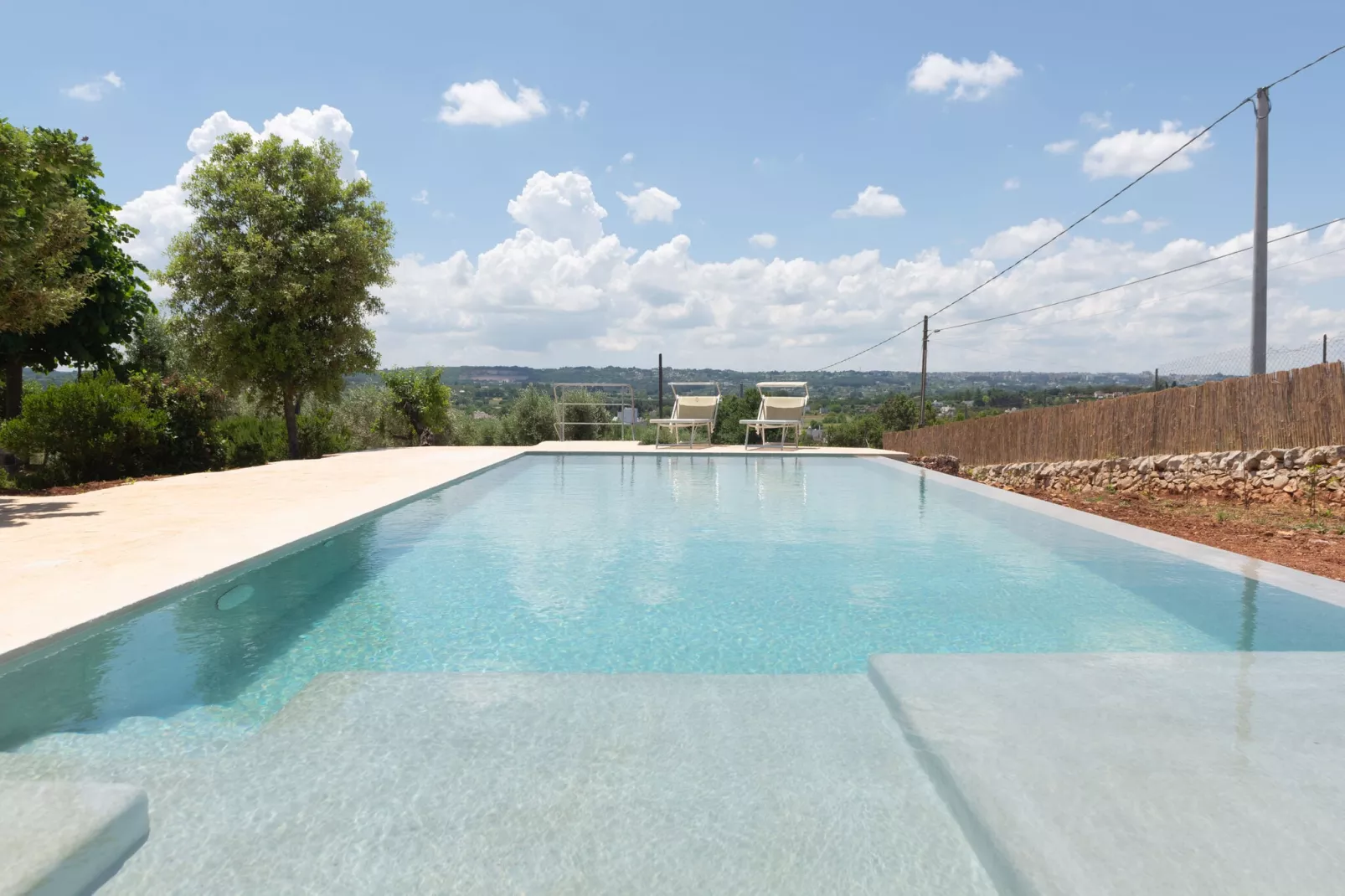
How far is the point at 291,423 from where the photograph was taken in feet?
38.1

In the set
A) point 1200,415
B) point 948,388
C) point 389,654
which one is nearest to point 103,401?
point 389,654

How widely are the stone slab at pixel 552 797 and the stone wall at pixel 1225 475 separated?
22.0 ft

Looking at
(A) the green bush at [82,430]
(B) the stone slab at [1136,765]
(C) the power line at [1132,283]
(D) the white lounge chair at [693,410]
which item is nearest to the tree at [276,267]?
(A) the green bush at [82,430]

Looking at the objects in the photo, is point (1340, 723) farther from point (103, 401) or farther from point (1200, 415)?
point (103, 401)

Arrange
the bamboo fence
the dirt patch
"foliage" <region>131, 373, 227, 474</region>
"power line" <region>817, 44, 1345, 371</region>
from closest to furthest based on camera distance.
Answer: the dirt patch
the bamboo fence
"power line" <region>817, 44, 1345, 371</region>
"foliage" <region>131, 373, 227, 474</region>

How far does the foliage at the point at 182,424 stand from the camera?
900 cm

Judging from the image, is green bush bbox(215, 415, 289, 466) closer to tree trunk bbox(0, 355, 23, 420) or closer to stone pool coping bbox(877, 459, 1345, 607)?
tree trunk bbox(0, 355, 23, 420)

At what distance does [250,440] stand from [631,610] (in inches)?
369

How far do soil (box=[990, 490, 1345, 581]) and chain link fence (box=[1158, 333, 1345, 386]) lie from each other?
155cm

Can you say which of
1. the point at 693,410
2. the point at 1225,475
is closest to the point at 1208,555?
the point at 1225,475

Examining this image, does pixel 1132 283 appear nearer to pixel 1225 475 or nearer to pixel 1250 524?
pixel 1225 475

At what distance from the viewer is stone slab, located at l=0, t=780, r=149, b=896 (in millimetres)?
1326

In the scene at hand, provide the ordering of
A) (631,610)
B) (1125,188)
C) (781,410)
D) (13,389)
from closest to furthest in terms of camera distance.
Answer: (631,610), (13,389), (1125,188), (781,410)

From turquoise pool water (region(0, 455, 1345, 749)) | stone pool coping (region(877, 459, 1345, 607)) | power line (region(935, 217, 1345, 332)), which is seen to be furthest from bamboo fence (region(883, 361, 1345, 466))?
turquoise pool water (region(0, 455, 1345, 749))
